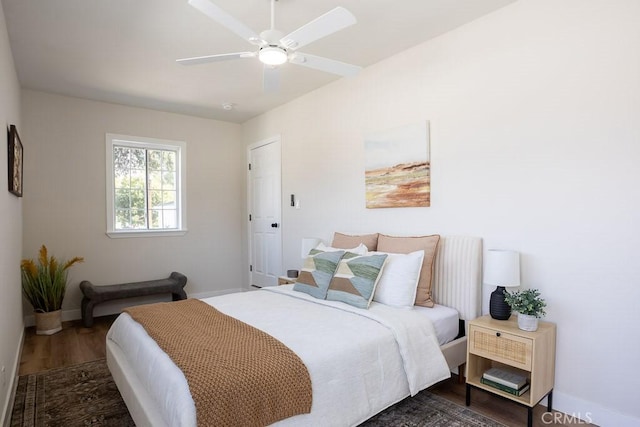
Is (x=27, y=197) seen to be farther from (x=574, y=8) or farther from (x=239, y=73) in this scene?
(x=574, y=8)

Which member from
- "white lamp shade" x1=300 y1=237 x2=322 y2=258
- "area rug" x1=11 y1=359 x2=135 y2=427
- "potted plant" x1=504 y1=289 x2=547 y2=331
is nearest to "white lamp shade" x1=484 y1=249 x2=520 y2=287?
"potted plant" x1=504 y1=289 x2=547 y2=331

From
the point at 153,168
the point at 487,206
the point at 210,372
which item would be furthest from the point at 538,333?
the point at 153,168

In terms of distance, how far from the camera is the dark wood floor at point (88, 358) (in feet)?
7.38

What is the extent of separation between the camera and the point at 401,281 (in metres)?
2.58

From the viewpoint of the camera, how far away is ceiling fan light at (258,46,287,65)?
212 cm

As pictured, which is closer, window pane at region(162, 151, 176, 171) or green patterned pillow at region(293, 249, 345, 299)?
green patterned pillow at region(293, 249, 345, 299)

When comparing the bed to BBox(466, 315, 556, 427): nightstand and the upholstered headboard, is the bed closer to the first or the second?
the upholstered headboard

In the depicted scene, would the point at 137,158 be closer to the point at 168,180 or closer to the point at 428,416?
the point at 168,180

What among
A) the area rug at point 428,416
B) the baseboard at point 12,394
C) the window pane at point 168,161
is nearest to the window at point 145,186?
the window pane at point 168,161

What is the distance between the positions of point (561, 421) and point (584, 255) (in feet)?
3.22

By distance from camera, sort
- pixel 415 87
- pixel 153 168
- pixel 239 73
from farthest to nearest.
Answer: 1. pixel 153 168
2. pixel 239 73
3. pixel 415 87

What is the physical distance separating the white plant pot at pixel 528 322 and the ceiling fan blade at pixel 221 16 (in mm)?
2203

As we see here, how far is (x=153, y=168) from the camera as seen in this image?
498cm

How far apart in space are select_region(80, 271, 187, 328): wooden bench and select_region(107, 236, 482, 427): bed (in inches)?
70.4
